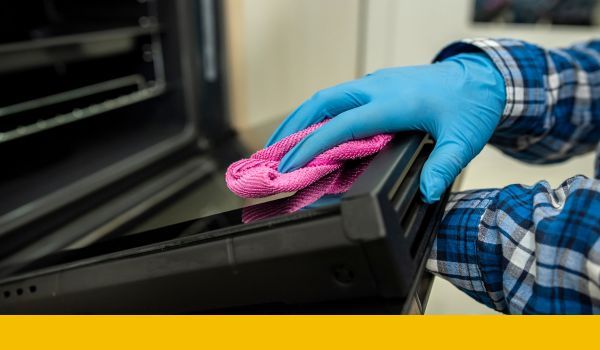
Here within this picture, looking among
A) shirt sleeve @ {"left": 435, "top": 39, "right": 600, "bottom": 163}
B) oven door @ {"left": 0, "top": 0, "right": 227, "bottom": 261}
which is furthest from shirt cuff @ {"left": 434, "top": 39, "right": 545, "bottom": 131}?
oven door @ {"left": 0, "top": 0, "right": 227, "bottom": 261}

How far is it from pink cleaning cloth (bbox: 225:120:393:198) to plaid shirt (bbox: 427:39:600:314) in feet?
0.45

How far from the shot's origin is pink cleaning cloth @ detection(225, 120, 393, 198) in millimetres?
488

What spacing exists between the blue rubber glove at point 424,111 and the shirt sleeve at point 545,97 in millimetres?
42

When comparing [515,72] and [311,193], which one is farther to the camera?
[515,72]

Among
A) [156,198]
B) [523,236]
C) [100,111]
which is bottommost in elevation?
[156,198]

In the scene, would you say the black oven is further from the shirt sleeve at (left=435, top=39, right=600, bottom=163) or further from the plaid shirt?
the shirt sleeve at (left=435, top=39, right=600, bottom=163)

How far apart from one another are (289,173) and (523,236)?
0.24m

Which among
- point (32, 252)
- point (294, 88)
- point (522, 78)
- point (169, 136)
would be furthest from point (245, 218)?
point (294, 88)

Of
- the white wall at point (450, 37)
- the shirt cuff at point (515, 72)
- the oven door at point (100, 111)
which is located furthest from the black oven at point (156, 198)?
the white wall at point (450, 37)

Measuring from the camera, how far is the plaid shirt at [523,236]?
44cm

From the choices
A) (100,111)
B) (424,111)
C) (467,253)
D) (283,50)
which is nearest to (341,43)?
(283,50)

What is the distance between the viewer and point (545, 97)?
810 mm

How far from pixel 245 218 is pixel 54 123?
3.95 ft

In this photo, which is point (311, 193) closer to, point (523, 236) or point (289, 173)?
point (289, 173)
